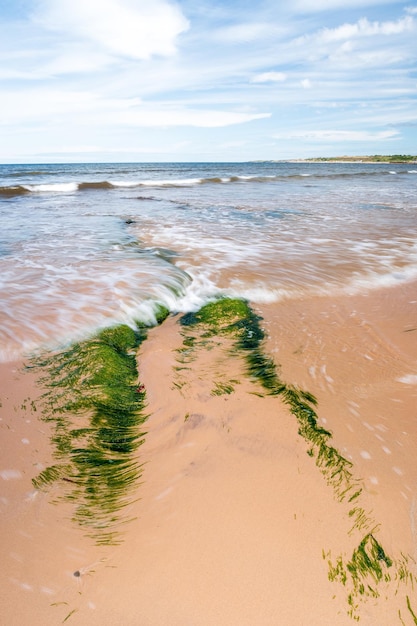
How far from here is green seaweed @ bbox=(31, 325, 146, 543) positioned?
177 centimetres

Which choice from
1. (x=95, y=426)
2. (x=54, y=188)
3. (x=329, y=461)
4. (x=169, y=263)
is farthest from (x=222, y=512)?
(x=54, y=188)

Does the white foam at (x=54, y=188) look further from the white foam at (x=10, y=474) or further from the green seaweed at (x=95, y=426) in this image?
the white foam at (x=10, y=474)

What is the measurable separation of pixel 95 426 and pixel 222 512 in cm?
100

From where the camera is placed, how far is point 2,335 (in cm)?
334

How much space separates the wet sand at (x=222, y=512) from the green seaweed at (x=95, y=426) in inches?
2.6

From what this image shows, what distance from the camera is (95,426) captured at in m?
2.29

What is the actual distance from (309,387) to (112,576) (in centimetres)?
170

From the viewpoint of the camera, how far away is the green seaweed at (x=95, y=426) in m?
1.77

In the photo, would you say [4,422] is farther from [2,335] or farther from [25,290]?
[25,290]

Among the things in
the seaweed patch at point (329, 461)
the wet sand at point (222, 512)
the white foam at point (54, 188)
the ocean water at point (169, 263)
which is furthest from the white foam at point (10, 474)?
the white foam at point (54, 188)

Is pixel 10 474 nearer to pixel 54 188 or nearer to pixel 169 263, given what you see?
pixel 169 263

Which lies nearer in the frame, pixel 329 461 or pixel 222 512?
pixel 222 512

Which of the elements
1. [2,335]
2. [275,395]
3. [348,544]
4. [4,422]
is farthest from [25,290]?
[348,544]

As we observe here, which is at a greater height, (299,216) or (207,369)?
(299,216)
